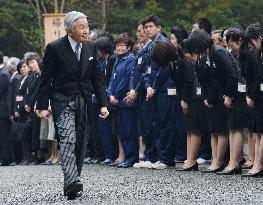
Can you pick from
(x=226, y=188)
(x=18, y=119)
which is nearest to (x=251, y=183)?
(x=226, y=188)

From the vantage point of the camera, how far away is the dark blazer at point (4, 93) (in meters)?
19.2

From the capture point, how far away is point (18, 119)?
746 inches

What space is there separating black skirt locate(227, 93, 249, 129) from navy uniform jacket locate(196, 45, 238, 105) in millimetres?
117

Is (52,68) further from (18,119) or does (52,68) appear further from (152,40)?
(18,119)

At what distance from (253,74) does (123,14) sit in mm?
20470

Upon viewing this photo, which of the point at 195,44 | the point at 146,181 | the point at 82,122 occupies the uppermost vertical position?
the point at 195,44

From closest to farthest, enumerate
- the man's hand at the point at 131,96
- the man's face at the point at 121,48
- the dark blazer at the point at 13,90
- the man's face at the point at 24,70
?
the man's hand at the point at 131,96, the man's face at the point at 121,48, the man's face at the point at 24,70, the dark blazer at the point at 13,90

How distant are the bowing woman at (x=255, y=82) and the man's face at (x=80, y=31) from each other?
97.5 inches

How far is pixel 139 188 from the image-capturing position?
1061 cm

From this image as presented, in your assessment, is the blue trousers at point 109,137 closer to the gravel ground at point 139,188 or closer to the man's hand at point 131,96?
the man's hand at point 131,96

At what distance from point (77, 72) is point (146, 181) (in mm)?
2097

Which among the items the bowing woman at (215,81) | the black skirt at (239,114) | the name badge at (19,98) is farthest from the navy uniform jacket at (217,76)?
the name badge at (19,98)

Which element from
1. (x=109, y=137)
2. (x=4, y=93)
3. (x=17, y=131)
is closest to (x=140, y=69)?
(x=109, y=137)

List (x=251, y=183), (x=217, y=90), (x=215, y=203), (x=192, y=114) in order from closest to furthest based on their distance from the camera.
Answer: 1. (x=215, y=203)
2. (x=251, y=183)
3. (x=217, y=90)
4. (x=192, y=114)
